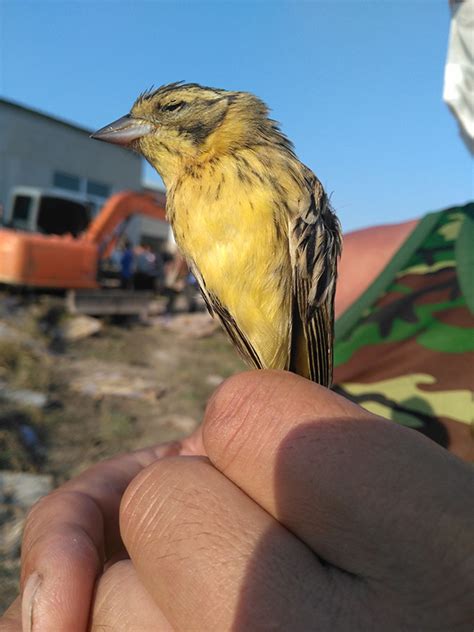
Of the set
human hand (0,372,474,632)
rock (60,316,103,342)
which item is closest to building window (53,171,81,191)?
rock (60,316,103,342)

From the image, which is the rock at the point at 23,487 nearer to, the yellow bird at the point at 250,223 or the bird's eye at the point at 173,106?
the yellow bird at the point at 250,223

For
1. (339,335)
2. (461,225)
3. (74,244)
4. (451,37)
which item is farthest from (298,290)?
(74,244)

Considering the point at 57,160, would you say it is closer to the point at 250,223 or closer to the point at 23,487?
the point at 23,487

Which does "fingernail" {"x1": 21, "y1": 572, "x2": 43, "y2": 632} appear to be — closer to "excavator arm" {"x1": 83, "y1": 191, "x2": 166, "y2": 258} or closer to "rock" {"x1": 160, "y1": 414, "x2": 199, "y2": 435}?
"rock" {"x1": 160, "y1": 414, "x2": 199, "y2": 435}

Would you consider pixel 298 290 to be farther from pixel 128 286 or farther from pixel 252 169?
pixel 128 286

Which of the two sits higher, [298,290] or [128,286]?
[298,290]

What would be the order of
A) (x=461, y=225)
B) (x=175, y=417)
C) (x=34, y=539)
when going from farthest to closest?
(x=175, y=417) < (x=461, y=225) < (x=34, y=539)

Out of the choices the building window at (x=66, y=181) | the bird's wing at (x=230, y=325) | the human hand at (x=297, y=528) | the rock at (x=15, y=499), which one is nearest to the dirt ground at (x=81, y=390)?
the rock at (x=15, y=499)
